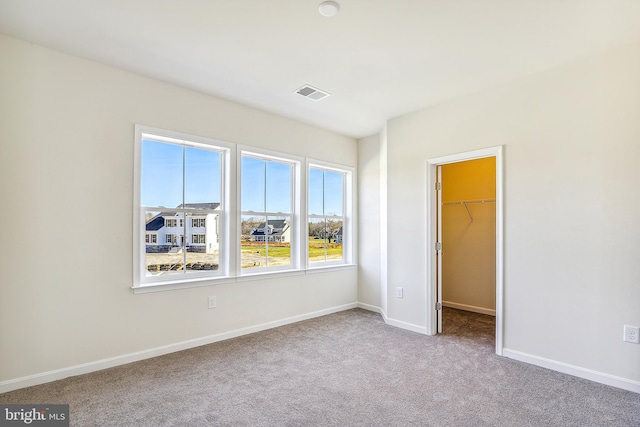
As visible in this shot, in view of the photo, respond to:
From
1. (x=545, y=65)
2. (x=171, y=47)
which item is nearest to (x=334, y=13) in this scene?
(x=171, y=47)

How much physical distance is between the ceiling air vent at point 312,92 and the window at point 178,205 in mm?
1091

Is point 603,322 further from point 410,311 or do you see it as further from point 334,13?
point 334,13

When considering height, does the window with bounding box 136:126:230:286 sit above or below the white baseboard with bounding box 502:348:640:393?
above

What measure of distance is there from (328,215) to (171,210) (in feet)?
7.62

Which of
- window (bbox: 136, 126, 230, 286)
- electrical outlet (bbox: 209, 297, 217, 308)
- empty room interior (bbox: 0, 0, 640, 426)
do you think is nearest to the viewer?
empty room interior (bbox: 0, 0, 640, 426)

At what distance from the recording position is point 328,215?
16.6ft

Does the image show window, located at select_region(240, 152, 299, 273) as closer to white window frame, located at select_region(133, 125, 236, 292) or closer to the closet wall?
white window frame, located at select_region(133, 125, 236, 292)

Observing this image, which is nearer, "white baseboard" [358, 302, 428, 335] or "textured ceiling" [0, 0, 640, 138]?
"textured ceiling" [0, 0, 640, 138]

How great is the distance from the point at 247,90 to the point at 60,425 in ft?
10.4

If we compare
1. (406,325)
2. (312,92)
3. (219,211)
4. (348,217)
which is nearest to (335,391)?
(406,325)

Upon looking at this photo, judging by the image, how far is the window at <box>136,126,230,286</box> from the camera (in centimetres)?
330

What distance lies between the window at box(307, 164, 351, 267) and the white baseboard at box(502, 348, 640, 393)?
2.58 metres

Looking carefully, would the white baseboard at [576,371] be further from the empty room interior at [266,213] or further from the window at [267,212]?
the window at [267,212]

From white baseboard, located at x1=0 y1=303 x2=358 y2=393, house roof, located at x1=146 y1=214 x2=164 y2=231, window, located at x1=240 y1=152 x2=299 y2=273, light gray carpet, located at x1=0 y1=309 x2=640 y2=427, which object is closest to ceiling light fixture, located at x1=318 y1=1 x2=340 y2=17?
window, located at x1=240 y1=152 x2=299 y2=273
